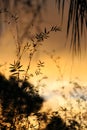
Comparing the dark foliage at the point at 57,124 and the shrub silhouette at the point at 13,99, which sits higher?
the shrub silhouette at the point at 13,99

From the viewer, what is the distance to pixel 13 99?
4.53 meters

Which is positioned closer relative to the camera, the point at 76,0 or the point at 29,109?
the point at 76,0

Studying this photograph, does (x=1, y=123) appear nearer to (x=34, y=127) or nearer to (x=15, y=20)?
(x=34, y=127)

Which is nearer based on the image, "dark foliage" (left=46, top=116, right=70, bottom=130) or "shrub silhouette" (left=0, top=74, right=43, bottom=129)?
"shrub silhouette" (left=0, top=74, right=43, bottom=129)

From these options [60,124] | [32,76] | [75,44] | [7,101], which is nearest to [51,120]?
[60,124]

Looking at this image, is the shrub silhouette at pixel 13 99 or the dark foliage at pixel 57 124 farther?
the dark foliage at pixel 57 124

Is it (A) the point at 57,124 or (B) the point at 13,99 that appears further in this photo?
(A) the point at 57,124

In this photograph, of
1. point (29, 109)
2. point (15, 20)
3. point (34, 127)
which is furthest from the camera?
point (29, 109)

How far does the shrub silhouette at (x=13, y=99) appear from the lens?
4.45 meters

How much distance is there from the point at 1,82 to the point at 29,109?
552 millimetres

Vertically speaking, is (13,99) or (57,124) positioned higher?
(13,99)

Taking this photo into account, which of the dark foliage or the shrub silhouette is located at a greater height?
the shrub silhouette

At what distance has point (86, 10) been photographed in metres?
1.06

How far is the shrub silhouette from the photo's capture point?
14.6ft
